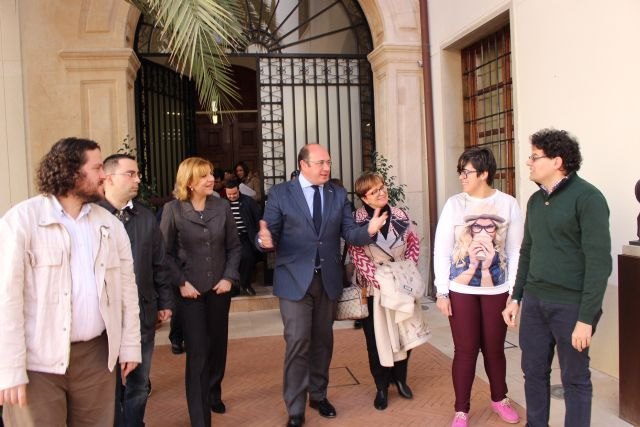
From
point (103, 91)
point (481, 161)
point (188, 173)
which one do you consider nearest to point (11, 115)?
point (103, 91)

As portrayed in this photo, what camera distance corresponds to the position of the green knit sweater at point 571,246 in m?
2.94

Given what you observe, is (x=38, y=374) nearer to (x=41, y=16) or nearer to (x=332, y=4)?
(x=41, y=16)

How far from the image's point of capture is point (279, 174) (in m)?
8.41

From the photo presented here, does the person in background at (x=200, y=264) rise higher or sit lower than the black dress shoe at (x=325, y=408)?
higher

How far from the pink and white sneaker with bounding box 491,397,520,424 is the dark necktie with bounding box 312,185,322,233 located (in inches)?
67.8

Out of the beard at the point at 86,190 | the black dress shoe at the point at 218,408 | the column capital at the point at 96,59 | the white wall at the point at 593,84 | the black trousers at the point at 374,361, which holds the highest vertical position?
the column capital at the point at 96,59

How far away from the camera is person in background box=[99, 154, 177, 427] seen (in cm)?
337

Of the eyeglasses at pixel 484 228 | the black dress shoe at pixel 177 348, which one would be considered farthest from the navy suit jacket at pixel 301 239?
the black dress shoe at pixel 177 348

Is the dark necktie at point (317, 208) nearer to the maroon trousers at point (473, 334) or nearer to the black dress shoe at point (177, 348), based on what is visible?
the maroon trousers at point (473, 334)

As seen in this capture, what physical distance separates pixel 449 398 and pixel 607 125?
8.15 feet

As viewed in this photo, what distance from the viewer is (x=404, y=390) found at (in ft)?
14.5

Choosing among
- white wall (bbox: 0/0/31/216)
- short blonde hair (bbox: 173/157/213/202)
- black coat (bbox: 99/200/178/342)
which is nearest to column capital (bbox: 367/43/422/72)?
white wall (bbox: 0/0/31/216)

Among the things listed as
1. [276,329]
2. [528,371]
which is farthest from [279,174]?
[528,371]

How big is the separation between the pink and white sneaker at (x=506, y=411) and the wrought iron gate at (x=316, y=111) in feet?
16.3
